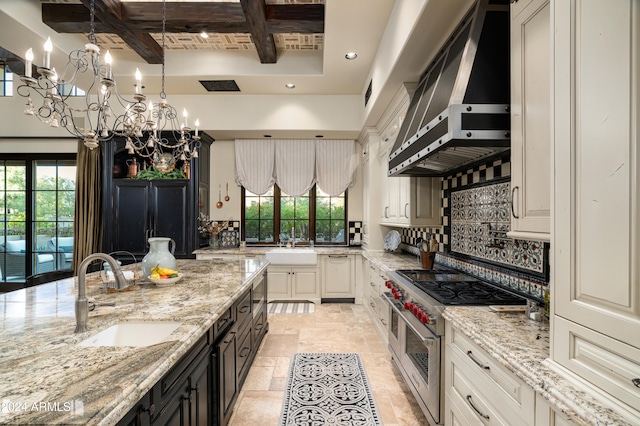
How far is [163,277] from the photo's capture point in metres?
2.10

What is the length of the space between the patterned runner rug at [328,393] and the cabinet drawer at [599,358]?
4.99ft

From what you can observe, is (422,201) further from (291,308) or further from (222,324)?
(291,308)

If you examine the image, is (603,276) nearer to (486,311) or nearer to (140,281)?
(486,311)

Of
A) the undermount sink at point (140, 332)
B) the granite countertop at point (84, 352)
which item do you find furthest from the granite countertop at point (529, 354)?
the undermount sink at point (140, 332)

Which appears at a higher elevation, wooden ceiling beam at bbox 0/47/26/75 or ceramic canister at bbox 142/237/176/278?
wooden ceiling beam at bbox 0/47/26/75

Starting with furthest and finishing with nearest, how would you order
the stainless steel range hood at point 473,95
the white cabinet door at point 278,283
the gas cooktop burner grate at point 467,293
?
1. the white cabinet door at point 278,283
2. the gas cooktop burner grate at point 467,293
3. the stainless steel range hood at point 473,95

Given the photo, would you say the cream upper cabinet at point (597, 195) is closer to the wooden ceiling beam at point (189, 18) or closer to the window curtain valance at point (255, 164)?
the wooden ceiling beam at point (189, 18)

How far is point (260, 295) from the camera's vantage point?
3.24 metres

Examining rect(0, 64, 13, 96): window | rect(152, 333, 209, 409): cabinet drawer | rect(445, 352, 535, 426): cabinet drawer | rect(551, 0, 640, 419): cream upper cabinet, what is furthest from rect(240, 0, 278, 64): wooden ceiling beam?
rect(0, 64, 13, 96): window

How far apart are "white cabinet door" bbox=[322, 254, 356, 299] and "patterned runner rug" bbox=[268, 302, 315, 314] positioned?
1.07ft

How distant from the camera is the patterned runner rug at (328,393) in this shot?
6.91 ft

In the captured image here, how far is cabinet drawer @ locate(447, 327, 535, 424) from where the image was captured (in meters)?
1.12

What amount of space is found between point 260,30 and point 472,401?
11.4ft

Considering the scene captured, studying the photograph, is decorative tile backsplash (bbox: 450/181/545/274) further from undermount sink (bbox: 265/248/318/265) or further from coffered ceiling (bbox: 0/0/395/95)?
undermount sink (bbox: 265/248/318/265)
